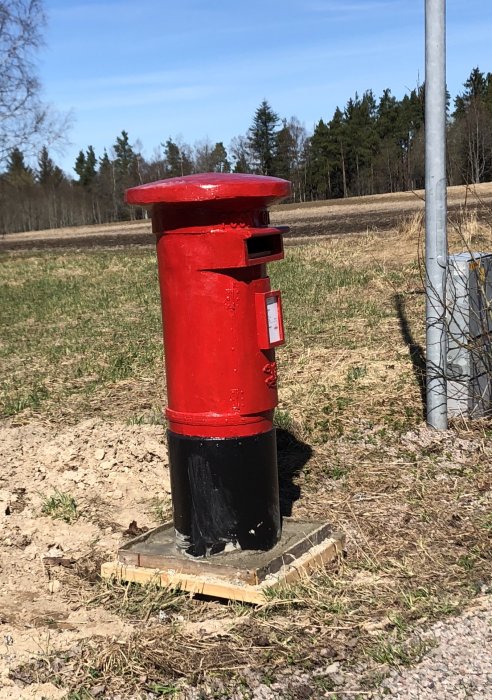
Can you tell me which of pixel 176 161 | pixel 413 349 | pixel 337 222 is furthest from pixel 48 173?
pixel 413 349

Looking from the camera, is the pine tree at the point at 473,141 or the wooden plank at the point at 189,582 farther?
the pine tree at the point at 473,141

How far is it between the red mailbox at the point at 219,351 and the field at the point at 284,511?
1.36 ft

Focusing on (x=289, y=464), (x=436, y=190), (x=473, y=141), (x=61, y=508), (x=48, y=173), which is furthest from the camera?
(x=48, y=173)

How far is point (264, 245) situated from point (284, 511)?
63.1 inches

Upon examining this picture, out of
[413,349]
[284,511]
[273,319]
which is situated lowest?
[284,511]

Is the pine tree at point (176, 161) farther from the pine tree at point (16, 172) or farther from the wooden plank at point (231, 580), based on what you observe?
the wooden plank at point (231, 580)

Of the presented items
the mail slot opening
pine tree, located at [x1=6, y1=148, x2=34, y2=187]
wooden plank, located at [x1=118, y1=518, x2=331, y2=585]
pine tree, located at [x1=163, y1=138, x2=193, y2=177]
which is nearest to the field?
wooden plank, located at [x1=118, y1=518, x2=331, y2=585]

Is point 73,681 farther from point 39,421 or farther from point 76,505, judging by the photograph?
point 39,421

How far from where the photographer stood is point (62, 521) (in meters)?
4.76

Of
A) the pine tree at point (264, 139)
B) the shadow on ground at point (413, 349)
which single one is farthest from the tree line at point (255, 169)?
the shadow on ground at point (413, 349)

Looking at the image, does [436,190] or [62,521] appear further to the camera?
[436,190]

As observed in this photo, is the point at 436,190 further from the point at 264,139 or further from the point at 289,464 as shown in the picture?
the point at 264,139

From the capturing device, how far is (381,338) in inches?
335

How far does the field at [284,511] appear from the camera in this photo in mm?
3176
